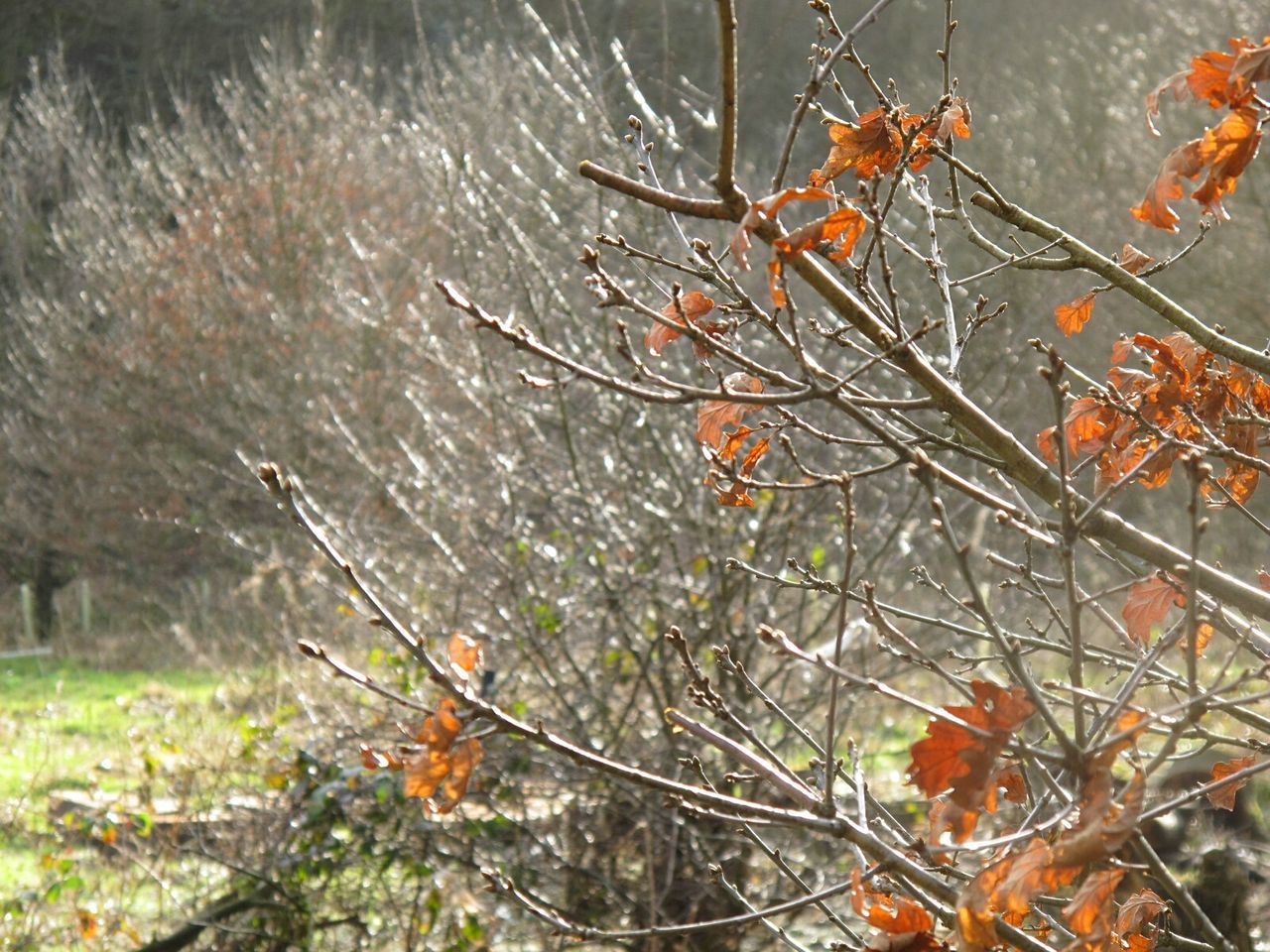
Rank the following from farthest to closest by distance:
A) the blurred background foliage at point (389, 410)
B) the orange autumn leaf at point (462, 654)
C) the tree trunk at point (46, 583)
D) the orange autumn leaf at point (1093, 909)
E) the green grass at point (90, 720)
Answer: the tree trunk at point (46, 583), the green grass at point (90, 720), the blurred background foliage at point (389, 410), the orange autumn leaf at point (462, 654), the orange autumn leaf at point (1093, 909)

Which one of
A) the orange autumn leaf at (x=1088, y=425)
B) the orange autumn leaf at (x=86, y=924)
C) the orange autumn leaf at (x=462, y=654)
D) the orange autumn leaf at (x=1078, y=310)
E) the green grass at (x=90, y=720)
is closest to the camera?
the orange autumn leaf at (x=462, y=654)

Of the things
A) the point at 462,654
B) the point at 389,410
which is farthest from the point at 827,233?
the point at 389,410

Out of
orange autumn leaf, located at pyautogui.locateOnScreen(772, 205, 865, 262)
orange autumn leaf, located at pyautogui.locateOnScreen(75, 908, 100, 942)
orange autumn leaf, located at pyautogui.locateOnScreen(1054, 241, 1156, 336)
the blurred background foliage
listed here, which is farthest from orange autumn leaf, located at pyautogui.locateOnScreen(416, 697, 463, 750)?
orange autumn leaf, located at pyautogui.locateOnScreen(75, 908, 100, 942)

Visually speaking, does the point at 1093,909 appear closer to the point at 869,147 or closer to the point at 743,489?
the point at 743,489

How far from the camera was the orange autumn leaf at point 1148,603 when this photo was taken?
4.60 feet

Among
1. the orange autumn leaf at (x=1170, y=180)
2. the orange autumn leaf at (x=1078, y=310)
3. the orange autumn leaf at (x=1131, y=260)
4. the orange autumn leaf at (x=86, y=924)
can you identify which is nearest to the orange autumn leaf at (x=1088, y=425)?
the orange autumn leaf at (x=1078, y=310)

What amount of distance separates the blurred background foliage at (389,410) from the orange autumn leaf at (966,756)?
2948 mm

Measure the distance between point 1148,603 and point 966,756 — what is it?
522mm

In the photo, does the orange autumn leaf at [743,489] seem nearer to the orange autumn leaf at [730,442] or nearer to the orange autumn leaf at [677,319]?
the orange autumn leaf at [730,442]

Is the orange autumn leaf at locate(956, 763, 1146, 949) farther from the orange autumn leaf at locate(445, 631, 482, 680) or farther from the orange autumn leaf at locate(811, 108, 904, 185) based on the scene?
the orange autumn leaf at locate(811, 108, 904, 185)

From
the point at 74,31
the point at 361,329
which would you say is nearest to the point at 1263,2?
the point at 361,329

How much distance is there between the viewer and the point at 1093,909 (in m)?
1.07

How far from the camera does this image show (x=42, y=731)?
9.34 m

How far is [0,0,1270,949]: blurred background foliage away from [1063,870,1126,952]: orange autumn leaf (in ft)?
9.43
